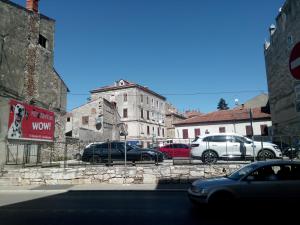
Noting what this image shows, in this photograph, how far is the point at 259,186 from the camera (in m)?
8.07

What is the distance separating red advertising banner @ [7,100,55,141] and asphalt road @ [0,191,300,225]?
7380mm

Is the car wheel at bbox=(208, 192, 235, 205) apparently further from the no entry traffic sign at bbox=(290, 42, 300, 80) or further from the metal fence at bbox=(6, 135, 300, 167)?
the metal fence at bbox=(6, 135, 300, 167)

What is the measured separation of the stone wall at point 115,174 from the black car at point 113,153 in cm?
174

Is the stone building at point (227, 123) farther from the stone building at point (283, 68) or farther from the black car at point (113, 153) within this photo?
the black car at point (113, 153)

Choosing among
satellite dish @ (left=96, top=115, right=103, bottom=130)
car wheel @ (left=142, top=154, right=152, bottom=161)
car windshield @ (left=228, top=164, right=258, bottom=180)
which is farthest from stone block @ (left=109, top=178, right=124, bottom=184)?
satellite dish @ (left=96, top=115, right=103, bottom=130)

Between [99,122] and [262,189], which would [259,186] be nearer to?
[262,189]

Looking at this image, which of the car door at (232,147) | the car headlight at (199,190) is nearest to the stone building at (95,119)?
the car door at (232,147)

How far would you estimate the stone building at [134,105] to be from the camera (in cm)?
6188

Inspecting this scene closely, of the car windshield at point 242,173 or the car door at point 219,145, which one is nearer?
the car windshield at point 242,173

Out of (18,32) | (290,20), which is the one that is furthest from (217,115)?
(18,32)

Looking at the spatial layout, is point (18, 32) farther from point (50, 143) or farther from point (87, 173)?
point (87, 173)

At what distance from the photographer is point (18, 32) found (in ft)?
82.7

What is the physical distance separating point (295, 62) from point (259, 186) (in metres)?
4.70

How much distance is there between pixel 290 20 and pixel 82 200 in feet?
92.8
